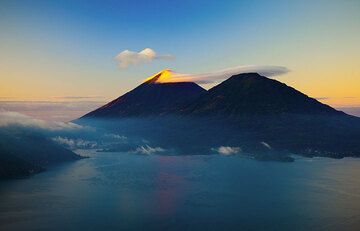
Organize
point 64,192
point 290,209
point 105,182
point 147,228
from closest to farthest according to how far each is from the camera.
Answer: point 147,228
point 290,209
point 64,192
point 105,182

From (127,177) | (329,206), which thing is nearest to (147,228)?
(329,206)

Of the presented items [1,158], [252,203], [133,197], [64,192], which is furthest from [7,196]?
[252,203]

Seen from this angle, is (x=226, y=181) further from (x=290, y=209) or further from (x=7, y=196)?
(x=7, y=196)

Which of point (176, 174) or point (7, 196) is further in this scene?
point (176, 174)

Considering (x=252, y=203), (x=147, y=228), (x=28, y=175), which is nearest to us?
(x=147, y=228)

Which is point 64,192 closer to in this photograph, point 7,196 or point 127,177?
point 7,196

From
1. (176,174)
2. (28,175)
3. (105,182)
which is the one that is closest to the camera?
(105,182)
